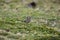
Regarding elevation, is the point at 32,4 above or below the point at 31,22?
above

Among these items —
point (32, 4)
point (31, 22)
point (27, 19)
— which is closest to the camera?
point (31, 22)

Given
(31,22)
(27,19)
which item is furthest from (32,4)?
(31,22)

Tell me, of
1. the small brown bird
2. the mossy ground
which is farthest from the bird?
the small brown bird

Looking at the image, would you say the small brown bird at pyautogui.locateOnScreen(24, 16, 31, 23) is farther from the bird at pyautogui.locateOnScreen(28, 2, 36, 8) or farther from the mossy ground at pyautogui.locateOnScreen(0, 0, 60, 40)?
the bird at pyautogui.locateOnScreen(28, 2, 36, 8)

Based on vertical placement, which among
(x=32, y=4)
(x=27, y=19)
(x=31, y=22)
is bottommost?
(x=31, y=22)

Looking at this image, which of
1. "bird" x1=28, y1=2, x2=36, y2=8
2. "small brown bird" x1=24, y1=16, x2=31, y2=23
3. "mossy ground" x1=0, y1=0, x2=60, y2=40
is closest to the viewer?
"mossy ground" x1=0, y1=0, x2=60, y2=40

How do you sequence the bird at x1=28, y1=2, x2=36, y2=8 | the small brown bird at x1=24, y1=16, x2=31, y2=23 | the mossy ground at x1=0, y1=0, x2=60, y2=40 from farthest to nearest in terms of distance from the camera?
the bird at x1=28, y1=2, x2=36, y2=8, the small brown bird at x1=24, y1=16, x2=31, y2=23, the mossy ground at x1=0, y1=0, x2=60, y2=40

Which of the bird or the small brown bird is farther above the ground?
the bird

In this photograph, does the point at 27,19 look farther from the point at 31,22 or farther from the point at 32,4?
the point at 32,4

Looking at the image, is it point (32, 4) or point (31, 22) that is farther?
point (32, 4)

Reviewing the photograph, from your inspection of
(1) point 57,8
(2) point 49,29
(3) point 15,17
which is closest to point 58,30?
(2) point 49,29

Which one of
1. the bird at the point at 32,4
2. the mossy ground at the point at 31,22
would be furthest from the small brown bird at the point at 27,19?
→ the bird at the point at 32,4

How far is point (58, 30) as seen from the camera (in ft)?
52.4

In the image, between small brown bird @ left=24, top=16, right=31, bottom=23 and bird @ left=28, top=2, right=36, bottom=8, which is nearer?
small brown bird @ left=24, top=16, right=31, bottom=23
